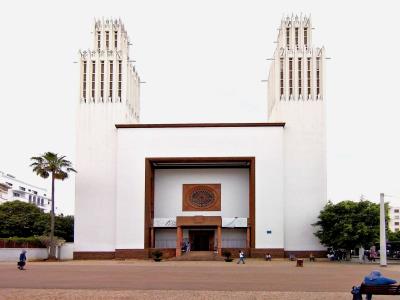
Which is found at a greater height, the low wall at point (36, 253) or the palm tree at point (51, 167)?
the palm tree at point (51, 167)

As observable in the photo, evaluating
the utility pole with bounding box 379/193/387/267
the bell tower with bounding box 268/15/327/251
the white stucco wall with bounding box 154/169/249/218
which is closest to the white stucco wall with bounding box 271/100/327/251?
the bell tower with bounding box 268/15/327/251

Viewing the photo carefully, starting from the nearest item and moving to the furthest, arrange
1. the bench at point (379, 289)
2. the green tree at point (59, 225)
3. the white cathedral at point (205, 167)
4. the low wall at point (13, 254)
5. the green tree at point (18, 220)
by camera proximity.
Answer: the bench at point (379, 289) → the low wall at point (13, 254) → the white cathedral at point (205, 167) → the green tree at point (59, 225) → the green tree at point (18, 220)

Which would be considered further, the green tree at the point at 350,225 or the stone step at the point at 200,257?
the stone step at the point at 200,257

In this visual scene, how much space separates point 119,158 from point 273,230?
1448cm

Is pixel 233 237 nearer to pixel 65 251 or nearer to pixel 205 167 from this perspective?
pixel 205 167

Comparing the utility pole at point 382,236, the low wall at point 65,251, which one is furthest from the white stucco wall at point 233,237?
the utility pole at point 382,236

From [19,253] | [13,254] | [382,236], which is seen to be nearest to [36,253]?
[19,253]

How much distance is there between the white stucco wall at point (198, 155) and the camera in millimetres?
52656

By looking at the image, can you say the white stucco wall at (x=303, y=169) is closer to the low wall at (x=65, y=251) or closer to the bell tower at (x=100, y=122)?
the bell tower at (x=100, y=122)

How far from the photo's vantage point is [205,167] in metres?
57.7

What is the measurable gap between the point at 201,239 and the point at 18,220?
2817 centimetres

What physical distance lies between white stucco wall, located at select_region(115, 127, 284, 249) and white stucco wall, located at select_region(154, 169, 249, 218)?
4446mm

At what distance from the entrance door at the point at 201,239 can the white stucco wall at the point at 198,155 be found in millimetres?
5975

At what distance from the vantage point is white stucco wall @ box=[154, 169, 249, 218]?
57.2 m
